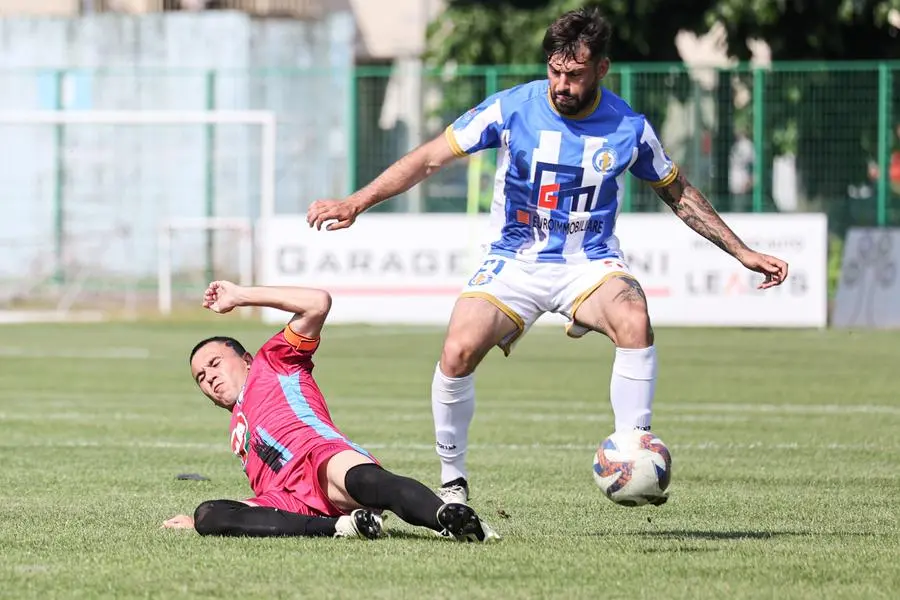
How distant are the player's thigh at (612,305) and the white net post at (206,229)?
66.9 ft

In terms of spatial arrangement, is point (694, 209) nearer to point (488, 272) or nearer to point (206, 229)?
point (488, 272)

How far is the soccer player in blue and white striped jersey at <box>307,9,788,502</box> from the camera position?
741 centimetres

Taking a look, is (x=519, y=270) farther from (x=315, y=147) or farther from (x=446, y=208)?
(x=315, y=147)

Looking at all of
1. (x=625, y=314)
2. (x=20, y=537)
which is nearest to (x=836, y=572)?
(x=625, y=314)

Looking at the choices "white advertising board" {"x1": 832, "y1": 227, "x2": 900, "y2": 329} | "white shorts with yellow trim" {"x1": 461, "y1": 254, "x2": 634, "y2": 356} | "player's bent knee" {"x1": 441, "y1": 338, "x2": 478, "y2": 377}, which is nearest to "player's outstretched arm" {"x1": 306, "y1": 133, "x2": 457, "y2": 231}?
"white shorts with yellow trim" {"x1": 461, "y1": 254, "x2": 634, "y2": 356}

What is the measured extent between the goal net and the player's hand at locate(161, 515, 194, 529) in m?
21.0

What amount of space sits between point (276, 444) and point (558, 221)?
162cm

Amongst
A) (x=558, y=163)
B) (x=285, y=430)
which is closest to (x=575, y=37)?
(x=558, y=163)

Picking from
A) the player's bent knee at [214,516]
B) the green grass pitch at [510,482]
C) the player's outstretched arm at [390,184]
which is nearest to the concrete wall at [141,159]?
the green grass pitch at [510,482]

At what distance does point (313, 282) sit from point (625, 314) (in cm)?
1660

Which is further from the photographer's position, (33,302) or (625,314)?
(33,302)

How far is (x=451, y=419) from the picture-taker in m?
7.64

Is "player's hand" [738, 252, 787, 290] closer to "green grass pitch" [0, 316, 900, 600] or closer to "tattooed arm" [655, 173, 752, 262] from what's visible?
"tattooed arm" [655, 173, 752, 262]

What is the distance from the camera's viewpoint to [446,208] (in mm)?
26328
